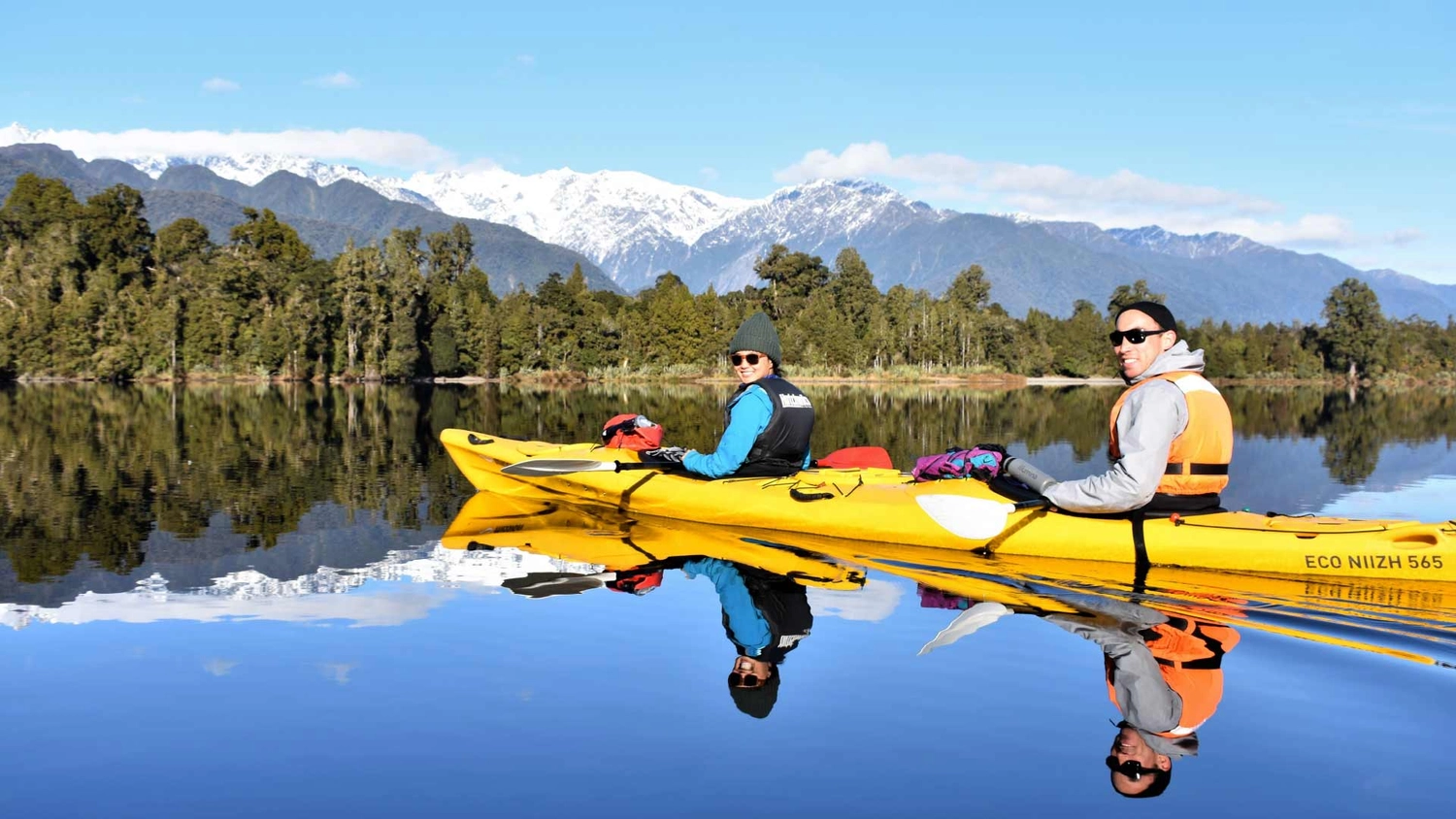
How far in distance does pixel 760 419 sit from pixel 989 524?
8.59 feet

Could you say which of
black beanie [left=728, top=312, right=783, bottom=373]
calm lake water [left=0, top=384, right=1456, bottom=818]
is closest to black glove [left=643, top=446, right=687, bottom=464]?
calm lake water [left=0, top=384, right=1456, bottom=818]

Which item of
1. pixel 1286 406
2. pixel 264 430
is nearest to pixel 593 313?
pixel 1286 406

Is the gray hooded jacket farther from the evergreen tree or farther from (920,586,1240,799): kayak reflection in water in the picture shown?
the evergreen tree

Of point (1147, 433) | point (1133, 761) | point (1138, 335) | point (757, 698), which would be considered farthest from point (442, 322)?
point (1133, 761)

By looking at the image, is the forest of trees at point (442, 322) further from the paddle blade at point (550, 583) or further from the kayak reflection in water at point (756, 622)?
the kayak reflection in water at point (756, 622)

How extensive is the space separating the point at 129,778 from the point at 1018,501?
669 cm

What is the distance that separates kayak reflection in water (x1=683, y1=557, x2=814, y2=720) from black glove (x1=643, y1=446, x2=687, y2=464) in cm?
242

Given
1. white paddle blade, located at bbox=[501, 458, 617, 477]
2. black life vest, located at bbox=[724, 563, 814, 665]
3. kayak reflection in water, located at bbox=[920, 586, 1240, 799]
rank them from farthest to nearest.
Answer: white paddle blade, located at bbox=[501, 458, 617, 477], black life vest, located at bbox=[724, 563, 814, 665], kayak reflection in water, located at bbox=[920, 586, 1240, 799]

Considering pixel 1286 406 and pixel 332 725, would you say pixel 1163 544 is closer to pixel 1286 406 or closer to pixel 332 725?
pixel 332 725

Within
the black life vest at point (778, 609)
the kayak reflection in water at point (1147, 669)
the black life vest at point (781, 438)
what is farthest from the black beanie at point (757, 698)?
the black life vest at point (781, 438)

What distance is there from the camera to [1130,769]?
15.5 ft

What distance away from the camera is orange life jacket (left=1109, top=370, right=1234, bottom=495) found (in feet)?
25.7

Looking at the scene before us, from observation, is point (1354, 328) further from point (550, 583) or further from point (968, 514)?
point (550, 583)

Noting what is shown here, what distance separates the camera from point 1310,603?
24.2 feet
